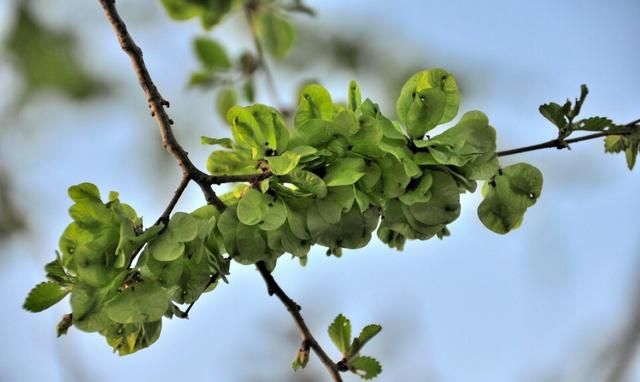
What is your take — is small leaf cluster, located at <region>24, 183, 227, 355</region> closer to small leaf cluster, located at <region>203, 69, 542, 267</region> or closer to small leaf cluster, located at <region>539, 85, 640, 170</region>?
small leaf cluster, located at <region>203, 69, 542, 267</region>

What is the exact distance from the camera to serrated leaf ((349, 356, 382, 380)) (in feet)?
1.34

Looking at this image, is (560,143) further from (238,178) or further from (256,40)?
(256,40)

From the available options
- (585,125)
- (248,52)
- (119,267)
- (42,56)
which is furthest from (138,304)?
(42,56)

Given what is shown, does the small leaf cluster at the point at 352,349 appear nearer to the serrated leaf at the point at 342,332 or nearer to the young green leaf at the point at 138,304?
the serrated leaf at the point at 342,332

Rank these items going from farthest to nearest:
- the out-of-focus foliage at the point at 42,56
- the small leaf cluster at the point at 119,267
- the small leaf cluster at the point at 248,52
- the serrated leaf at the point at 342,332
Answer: the out-of-focus foliage at the point at 42,56 < the small leaf cluster at the point at 248,52 < the serrated leaf at the point at 342,332 < the small leaf cluster at the point at 119,267

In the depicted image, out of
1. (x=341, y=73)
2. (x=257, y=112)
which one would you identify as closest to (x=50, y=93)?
(x=341, y=73)

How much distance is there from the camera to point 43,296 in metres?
0.32

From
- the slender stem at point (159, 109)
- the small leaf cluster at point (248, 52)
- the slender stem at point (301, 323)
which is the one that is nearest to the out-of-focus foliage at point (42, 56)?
the small leaf cluster at point (248, 52)

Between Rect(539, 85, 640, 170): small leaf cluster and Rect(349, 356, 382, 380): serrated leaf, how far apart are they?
0.16 metres

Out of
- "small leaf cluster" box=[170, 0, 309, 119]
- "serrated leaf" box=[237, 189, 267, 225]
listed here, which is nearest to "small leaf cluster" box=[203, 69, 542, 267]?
"serrated leaf" box=[237, 189, 267, 225]

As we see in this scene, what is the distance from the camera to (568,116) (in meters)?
0.36

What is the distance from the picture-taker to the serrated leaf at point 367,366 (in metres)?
0.41

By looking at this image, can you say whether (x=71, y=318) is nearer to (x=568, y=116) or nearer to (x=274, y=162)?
(x=274, y=162)

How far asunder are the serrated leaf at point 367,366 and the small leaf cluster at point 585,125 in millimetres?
164
